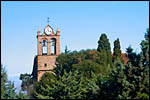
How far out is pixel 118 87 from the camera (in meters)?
22.1

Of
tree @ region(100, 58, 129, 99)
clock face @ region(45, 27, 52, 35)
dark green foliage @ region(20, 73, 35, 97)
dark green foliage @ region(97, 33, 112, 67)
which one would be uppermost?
clock face @ region(45, 27, 52, 35)

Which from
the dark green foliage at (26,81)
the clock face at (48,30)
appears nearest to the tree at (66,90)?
the dark green foliage at (26,81)

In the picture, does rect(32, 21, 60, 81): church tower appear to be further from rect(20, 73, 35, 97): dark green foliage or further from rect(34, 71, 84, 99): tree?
rect(34, 71, 84, 99): tree

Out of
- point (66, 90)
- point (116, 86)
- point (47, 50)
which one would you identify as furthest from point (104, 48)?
point (116, 86)

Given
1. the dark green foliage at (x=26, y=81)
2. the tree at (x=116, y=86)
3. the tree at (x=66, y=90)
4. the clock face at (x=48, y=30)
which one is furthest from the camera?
the clock face at (x=48, y=30)

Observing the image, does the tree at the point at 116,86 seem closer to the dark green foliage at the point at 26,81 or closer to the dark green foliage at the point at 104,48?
the dark green foliage at the point at 104,48

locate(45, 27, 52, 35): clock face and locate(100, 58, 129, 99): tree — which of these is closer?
locate(100, 58, 129, 99): tree

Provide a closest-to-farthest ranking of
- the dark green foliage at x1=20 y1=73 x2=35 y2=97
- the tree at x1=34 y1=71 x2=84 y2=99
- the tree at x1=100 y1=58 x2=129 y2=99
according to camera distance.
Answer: the tree at x1=100 y1=58 x2=129 y2=99 → the tree at x1=34 y1=71 x2=84 y2=99 → the dark green foliage at x1=20 y1=73 x2=35 y2=97

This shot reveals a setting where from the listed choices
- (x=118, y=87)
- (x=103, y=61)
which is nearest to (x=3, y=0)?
(x=118, y=87)

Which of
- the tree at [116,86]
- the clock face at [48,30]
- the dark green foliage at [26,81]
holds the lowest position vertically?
the dark green foliage at [26,81]

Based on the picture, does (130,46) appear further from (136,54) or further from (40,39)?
(40,39)

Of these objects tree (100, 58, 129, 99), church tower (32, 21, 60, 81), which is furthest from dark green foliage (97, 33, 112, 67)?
tree (100, 58, 129, 99)

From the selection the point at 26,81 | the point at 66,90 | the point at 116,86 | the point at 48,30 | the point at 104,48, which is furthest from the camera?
the point at 48,30

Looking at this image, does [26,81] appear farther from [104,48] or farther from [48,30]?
[104,48]
